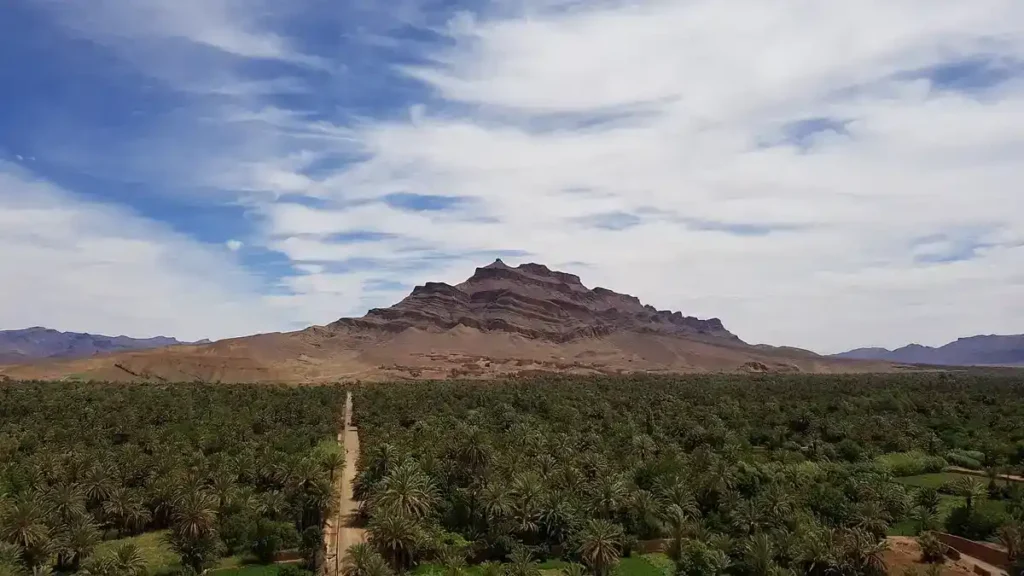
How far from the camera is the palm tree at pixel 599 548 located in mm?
45438

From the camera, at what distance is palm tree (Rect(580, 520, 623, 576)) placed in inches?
1789

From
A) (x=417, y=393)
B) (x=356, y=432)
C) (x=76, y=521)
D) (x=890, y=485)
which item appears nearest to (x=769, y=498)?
(x=890, y=485)

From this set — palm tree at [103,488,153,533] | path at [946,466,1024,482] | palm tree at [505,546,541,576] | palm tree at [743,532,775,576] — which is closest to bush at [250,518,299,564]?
palm tree at [103,488,153,533]

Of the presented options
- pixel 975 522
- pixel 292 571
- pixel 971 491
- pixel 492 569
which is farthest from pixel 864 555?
pixel 292 571

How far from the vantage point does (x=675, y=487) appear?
54594mm

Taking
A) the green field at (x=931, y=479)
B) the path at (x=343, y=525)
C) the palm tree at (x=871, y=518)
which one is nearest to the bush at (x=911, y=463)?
the green field at (x=931, y=479)

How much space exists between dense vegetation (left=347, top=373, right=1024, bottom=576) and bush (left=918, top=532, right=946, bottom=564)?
2.67 meters

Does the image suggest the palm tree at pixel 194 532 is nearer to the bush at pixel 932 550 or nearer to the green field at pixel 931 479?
the bush at pixel 932 550

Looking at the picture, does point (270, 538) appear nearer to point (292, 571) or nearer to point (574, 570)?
point (292, 571)

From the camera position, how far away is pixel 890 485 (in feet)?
196

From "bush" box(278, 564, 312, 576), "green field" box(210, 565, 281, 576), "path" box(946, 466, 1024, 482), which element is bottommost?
"green field" box(210, 565, 281, 576)

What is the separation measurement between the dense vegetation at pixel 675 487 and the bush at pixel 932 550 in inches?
105

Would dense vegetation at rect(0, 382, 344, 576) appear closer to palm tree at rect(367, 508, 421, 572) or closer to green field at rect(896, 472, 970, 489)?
palm tree at rect(367, 508, 421, 572)

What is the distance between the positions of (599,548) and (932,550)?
71.4ft
